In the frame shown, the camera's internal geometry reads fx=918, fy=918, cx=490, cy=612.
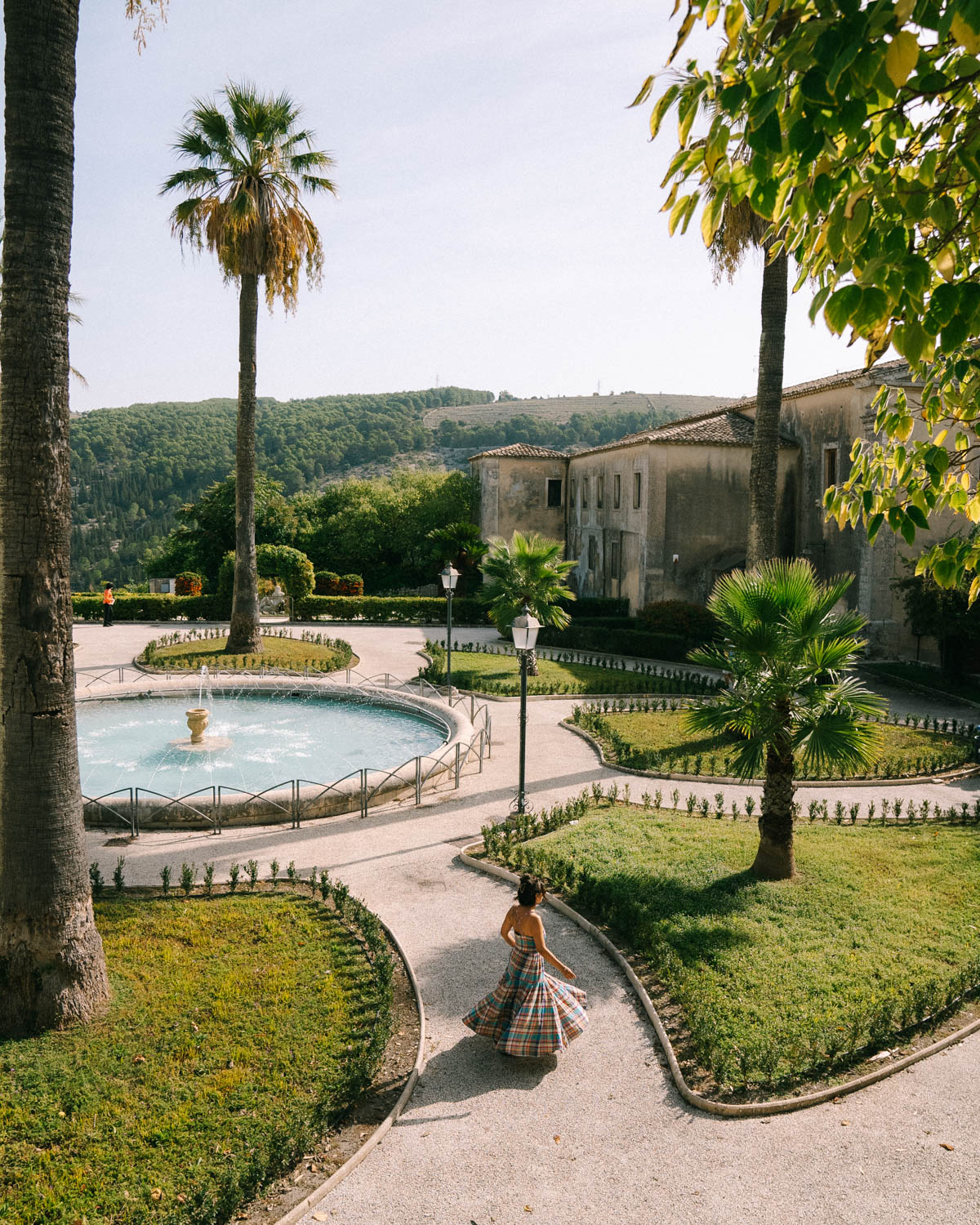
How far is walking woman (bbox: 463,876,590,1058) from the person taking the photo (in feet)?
20.8

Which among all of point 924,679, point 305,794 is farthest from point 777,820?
point 924,679

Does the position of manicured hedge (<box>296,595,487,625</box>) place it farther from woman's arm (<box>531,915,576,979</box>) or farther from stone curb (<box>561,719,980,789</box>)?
woman's arm (<box>531,915,576,979</box>)

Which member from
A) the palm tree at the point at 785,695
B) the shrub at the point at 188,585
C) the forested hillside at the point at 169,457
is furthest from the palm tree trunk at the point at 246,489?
the forested hillside at the point at 169,457

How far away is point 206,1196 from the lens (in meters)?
4.70

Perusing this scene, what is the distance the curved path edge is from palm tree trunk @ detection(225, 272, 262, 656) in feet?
58.5

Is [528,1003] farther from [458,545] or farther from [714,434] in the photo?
[458,545]

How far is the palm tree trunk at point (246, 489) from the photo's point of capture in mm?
22984

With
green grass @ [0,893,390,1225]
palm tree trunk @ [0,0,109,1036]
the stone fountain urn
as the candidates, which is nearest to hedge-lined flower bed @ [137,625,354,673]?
the stone fountain urn

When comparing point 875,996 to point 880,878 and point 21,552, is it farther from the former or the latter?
point 21,552

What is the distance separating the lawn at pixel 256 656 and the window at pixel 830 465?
15234mm

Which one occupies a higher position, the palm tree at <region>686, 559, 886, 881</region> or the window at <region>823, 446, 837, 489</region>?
the window at <region>823, 446, 837, 489</region>

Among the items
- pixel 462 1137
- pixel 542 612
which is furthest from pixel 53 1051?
pixel 542 612

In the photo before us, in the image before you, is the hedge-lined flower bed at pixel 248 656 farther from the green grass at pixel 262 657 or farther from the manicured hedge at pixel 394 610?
the manicured hedge at pixel 394 610

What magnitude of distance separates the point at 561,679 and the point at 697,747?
23.6ft
